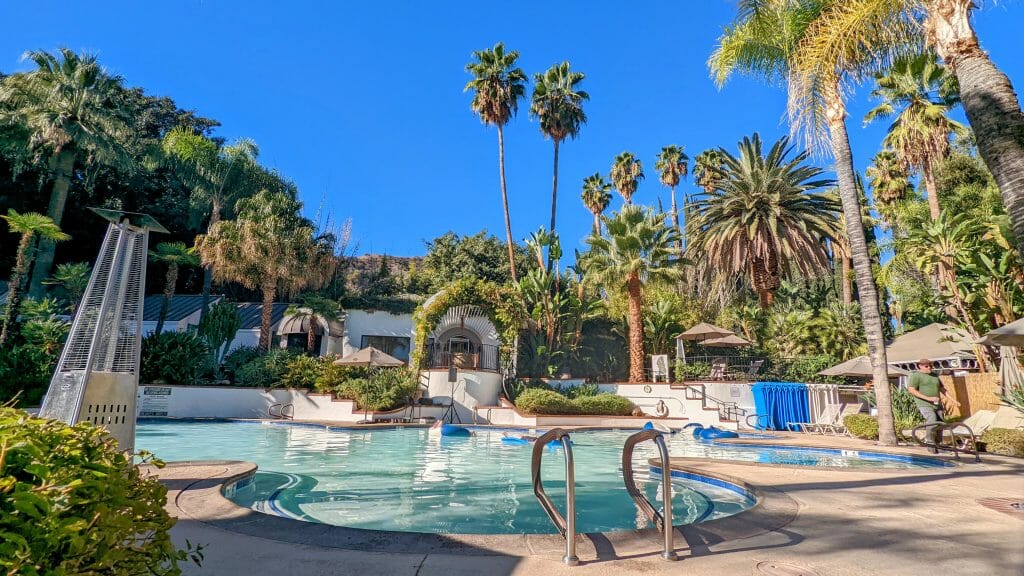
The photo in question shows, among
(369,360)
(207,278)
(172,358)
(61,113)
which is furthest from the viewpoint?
(207,278)

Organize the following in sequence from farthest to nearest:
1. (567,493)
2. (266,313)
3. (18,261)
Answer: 1. (266,313)
2. (18,261)
3. (567,493)

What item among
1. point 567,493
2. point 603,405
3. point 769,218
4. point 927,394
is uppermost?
point 769,218

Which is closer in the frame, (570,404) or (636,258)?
(570,404)

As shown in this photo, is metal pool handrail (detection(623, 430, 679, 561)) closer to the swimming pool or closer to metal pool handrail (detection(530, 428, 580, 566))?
metal pool handrail (detection(530, 428, 580, 566))

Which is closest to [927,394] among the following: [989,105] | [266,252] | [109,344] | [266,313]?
[989,105]

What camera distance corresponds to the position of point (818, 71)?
11.3 m

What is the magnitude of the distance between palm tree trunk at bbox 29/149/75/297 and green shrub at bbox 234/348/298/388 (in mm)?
10658

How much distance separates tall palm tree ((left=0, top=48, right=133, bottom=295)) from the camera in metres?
23.9

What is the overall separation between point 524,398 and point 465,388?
2.74m

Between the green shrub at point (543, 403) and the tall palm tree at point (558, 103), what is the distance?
16221 millimetres

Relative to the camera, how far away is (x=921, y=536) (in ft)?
13.7

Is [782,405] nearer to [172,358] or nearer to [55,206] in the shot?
[172,358]

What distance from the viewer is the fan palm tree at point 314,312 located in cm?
2584

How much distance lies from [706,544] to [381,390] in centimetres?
1754
